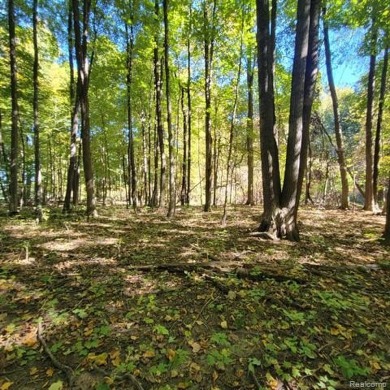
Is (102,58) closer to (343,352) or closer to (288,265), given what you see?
(288,265)

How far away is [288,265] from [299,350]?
2.14 m

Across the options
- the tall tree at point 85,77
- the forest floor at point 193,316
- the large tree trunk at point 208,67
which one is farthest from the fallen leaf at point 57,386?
the large tree trunk at point 208,67

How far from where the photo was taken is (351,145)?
1102 inches

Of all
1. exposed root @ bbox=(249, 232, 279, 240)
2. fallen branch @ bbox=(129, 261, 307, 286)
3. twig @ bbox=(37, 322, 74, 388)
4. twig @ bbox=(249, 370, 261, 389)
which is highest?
exposed root @ bbox=(249, 232, 279, 240)

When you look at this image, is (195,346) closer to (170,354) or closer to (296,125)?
(170,354)

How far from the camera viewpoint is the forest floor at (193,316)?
8.14 ft

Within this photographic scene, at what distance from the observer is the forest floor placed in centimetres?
248

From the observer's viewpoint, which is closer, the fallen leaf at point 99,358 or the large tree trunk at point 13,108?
Result: the fallen leaf at point 99,358

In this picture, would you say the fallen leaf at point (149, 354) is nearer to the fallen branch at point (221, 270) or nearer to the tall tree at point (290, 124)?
the fallen branch at point (221, 270)

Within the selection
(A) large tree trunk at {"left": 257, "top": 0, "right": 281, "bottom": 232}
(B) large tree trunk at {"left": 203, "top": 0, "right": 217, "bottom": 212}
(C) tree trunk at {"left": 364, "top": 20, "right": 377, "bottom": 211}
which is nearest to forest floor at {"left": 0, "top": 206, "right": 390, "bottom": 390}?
(A) large tree trunk at {"left": 257, "top": 0, "right": 281, "bottom": 232}

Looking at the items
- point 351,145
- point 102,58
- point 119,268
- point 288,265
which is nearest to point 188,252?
point 119,268

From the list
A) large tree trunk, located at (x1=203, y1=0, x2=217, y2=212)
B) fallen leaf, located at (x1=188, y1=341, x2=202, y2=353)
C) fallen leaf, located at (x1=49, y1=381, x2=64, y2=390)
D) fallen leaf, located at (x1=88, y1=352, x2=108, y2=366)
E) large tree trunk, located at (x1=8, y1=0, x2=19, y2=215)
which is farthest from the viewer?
large tree trunk, located at (x1=203, y1=0, x2=217, y2=212)

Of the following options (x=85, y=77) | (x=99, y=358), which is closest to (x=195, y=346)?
(x=99, y=358)

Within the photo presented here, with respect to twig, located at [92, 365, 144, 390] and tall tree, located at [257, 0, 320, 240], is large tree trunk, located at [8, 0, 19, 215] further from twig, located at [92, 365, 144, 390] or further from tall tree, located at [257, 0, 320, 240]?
twig, located at [92, 365, 144, 390]
